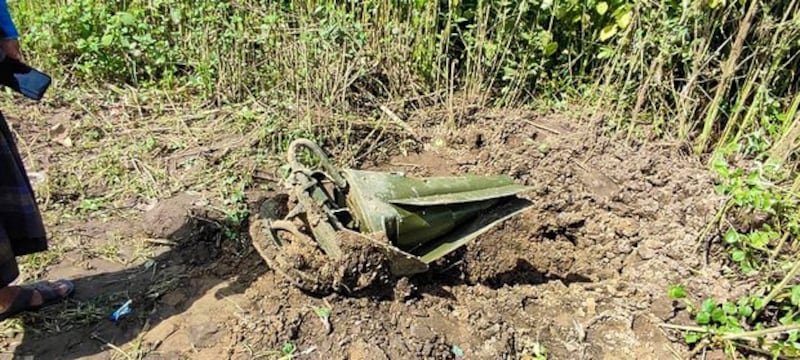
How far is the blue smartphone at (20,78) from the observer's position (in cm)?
197

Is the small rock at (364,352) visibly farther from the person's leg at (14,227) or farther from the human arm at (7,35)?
the human arm at (7,35)

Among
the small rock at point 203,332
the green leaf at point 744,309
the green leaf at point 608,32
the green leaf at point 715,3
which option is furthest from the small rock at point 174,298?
the green leaf at point 715,3

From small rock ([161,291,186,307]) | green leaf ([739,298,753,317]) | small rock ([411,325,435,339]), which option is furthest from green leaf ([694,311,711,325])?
small rock ([161,291,186,307])

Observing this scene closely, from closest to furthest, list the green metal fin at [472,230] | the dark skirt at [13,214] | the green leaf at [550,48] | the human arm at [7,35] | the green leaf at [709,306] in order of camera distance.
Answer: the human arm at [7,35], the dark skirt at [13,214], the green leaf at [709,306], the green metal fin at [472,230], the green leaf at [550,48]

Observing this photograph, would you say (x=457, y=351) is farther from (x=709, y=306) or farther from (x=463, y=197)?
(x=709, y=306)

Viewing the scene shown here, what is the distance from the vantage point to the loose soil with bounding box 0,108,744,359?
222cm

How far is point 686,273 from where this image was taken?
8.55 feet

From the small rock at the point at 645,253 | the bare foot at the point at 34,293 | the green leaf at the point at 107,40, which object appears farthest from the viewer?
the green leaf at the point at 107,40

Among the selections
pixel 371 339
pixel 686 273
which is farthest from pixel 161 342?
pixel 686 273

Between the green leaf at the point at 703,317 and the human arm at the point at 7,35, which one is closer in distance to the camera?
the human arm at the point at 7,35

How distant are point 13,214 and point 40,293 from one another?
1.23 feet

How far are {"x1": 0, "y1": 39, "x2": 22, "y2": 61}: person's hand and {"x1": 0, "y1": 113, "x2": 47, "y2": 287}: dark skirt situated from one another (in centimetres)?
22

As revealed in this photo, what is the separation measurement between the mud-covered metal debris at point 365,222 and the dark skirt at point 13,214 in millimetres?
808

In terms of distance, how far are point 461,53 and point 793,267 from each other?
7.77 ft
